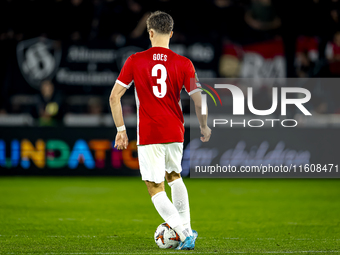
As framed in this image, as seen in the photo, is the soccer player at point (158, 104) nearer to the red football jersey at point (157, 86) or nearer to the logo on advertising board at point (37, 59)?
the red football jersey at point (157, 86)

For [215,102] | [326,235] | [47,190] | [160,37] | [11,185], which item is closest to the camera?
[160,37]

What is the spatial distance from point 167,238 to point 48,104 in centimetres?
894

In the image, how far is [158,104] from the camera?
5.16 metres

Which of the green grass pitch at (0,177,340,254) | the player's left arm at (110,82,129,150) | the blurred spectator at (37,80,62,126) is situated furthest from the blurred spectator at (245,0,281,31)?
the player's left arm at (110,82,129,150)

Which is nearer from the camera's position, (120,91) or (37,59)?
(120,91)

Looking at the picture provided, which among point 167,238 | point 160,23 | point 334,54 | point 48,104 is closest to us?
point 160,23

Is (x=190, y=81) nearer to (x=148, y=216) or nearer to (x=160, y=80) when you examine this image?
(x=160, y=80)

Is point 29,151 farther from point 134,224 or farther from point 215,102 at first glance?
point 134,224

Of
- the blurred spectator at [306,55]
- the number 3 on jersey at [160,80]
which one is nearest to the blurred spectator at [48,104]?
the blurred spectator at [306,55]

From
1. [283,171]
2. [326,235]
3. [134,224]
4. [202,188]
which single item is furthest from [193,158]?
[326,235]

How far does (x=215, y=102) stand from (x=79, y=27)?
392 centimetres

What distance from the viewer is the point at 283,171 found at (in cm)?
1362

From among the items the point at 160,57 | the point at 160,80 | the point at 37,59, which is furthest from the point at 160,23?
the point at 37,59

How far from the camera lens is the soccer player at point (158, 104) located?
201 inches
